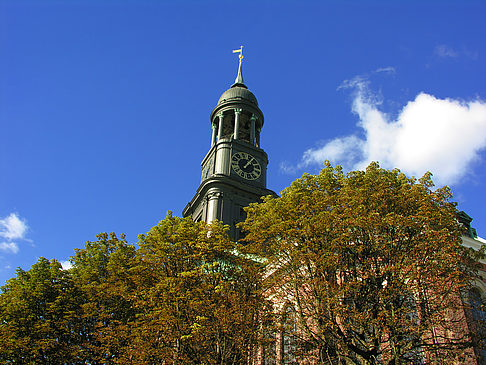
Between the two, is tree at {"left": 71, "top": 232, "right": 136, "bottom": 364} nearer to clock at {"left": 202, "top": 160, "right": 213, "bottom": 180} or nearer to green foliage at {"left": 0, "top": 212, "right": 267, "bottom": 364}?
green foliage at {"left": 0, "top": 212, "right": 267, "bottom": 364}

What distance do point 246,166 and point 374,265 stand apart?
91.7ft

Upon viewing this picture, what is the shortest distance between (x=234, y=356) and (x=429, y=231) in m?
10.3

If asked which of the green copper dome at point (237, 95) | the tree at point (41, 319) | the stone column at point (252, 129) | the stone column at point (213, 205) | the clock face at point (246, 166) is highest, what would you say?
the green copper dome at point (237, 95)

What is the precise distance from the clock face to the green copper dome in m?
8.08

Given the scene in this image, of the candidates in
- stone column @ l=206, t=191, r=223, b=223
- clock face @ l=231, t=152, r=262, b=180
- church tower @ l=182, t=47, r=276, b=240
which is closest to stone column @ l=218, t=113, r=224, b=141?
church tower @ l=182, t=47, r=276, b=240

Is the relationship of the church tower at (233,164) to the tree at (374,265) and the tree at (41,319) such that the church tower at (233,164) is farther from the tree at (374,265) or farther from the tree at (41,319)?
the tree at (374,265)

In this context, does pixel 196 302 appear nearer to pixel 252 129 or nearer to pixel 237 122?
pixel 237 122

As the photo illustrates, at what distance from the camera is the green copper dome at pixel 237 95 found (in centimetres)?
5053

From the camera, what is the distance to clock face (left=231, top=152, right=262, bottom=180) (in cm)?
4438

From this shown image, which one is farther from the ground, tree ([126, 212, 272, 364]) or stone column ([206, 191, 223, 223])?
stone column ([206, 191, 223, 223])

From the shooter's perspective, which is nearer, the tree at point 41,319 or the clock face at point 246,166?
the tree at point 41,319

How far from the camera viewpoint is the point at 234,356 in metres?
20.4

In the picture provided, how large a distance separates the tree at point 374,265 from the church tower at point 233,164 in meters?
19.0

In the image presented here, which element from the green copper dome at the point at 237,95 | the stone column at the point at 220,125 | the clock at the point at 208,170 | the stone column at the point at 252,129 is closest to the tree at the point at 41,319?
the clock at the point at 208,170
